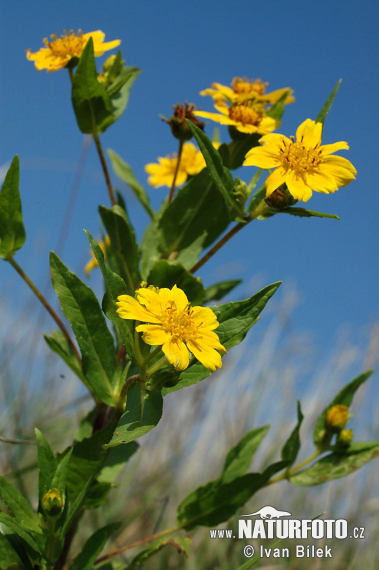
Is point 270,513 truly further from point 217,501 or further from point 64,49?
point 64,49

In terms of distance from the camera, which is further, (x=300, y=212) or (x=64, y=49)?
(x=64, y=49)

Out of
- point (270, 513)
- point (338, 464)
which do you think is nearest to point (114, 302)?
point (338, 464)

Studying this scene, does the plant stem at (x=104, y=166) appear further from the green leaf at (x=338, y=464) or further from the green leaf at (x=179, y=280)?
the green leaf at (x=338, y=464)

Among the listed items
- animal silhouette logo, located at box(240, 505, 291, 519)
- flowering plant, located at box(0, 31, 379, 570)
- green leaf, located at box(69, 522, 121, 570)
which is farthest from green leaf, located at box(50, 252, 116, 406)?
animal silhouette logo, located at box(240, 505, 291, 519)

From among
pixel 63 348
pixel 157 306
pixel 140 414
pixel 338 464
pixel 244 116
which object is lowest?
pixel 338 464

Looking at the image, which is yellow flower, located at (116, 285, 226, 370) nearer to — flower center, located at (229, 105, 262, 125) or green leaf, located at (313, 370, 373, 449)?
flower center, located at (229, 105, 262, 125)

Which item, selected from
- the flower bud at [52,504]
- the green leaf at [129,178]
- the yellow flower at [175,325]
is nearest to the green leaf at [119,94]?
the green leaf at [129,178]
